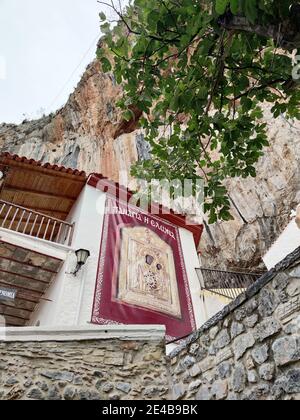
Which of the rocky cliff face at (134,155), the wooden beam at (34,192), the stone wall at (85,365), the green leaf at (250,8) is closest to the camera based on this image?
the green leaf at (250,8)

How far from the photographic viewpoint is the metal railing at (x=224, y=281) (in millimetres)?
7871

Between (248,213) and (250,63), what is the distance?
8711 mm

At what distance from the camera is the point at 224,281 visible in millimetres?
9234

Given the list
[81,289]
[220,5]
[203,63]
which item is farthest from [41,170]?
[220,5]

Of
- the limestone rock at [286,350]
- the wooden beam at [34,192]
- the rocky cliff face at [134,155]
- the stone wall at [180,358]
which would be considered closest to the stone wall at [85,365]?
the stone wall at [180,358]

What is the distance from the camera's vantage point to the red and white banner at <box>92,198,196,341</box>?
596cm

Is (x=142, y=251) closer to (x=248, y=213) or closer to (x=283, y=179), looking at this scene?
(x=248, y=213)

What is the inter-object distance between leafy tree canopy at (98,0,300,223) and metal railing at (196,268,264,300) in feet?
15.9

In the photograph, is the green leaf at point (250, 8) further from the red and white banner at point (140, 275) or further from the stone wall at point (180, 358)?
the red and white banner at point (140, 275)

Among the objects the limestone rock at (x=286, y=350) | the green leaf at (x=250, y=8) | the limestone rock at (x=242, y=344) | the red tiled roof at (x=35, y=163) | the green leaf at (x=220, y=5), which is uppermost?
the red tiled roof at (x=35, y=163)

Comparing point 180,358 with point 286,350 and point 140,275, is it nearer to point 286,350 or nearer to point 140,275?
point 286,350

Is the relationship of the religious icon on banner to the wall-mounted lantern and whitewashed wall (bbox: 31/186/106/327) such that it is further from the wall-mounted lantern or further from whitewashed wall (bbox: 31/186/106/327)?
the wall-mounted lantern

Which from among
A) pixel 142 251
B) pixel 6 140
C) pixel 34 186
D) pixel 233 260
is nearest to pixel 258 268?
pixel 233 260

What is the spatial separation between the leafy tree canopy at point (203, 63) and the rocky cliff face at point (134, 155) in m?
4.61
